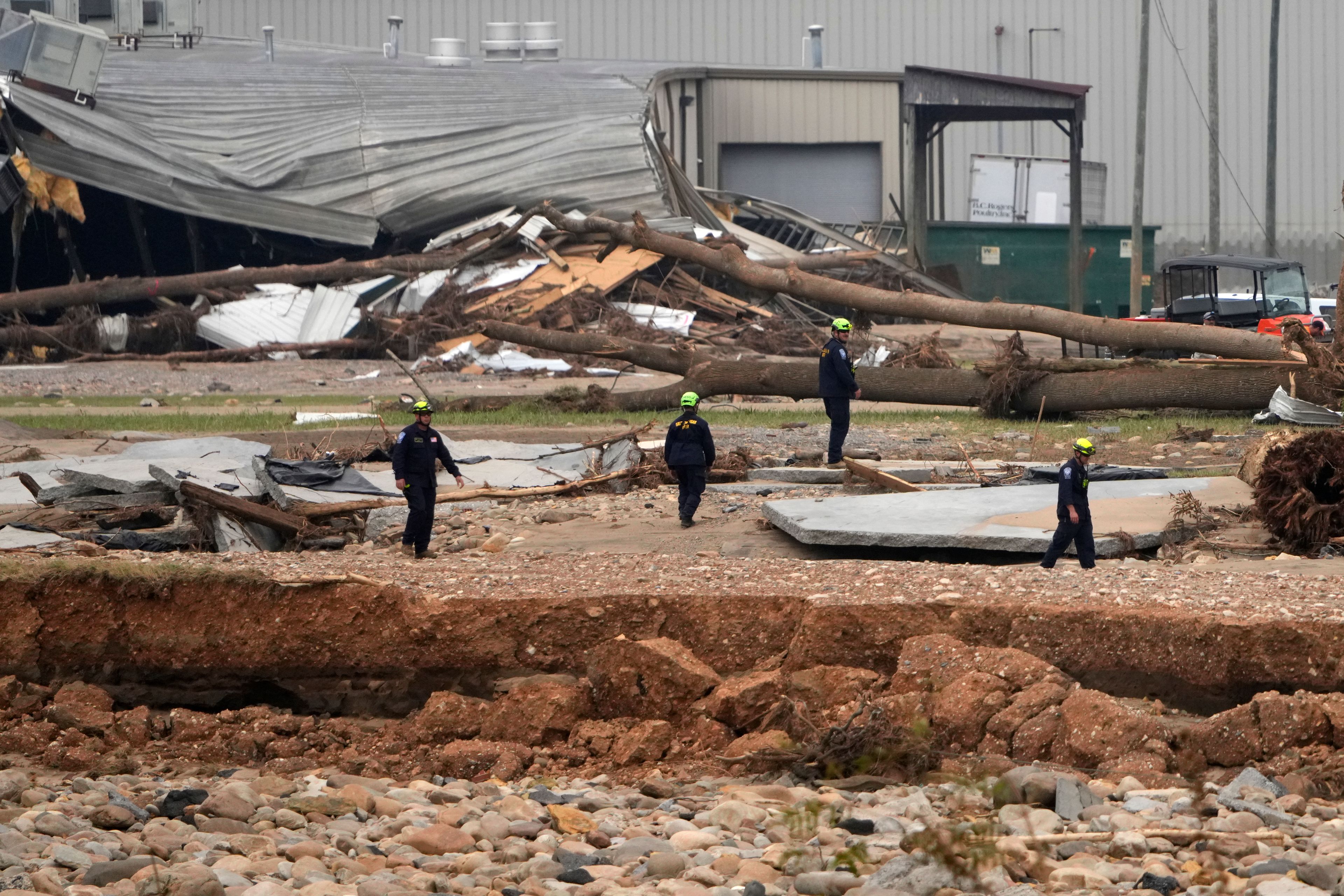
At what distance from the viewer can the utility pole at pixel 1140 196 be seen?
28.9m

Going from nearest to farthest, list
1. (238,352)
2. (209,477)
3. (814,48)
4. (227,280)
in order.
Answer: (209,477) < (238,352) < (227,280) < (814,48)

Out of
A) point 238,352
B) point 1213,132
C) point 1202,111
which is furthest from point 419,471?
point 1202,111

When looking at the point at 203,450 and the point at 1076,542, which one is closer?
the point at 1076,542

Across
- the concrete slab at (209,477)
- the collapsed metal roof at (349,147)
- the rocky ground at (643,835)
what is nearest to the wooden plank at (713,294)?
the collapsed metal roof at (349,147)

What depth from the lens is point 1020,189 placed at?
3534 cm

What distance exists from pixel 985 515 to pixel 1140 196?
2192cm

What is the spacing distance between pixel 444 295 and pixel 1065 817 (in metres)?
21.8

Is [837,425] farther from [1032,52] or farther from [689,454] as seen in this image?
[1032,52]

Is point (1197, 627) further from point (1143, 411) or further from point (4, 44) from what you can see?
point (4, 44)

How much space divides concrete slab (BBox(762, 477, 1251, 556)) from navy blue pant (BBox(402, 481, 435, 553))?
2.20 metres

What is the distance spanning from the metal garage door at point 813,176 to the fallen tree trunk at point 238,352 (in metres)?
14.6

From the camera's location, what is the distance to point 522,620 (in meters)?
7.57

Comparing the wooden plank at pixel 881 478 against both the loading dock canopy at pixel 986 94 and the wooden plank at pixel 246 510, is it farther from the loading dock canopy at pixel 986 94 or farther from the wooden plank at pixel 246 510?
the loading dock canopy at pixel 986 94

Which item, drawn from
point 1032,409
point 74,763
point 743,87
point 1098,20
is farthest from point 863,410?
point 1098,20
